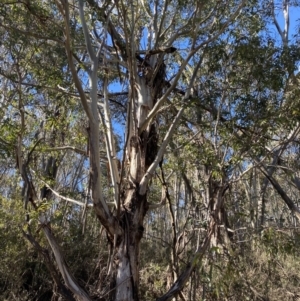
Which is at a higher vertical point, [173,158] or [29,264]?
[173,158]

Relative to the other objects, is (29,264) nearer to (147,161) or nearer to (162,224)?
(147,161)

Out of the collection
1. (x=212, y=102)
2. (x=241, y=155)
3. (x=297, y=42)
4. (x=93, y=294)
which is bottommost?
(x=93, y=294)

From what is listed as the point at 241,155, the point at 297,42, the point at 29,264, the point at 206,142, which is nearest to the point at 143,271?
the point at 29,264

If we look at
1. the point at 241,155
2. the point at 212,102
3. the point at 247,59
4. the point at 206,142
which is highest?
the point at 247,59

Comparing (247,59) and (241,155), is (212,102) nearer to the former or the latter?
(247,59)

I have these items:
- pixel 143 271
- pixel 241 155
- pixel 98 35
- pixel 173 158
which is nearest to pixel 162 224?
pixel 143 271

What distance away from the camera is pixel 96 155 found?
3.94 metres

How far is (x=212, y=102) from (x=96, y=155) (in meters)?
2.17

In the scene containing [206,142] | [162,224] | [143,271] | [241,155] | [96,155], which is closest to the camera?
[96,155]

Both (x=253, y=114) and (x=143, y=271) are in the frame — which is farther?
(x=143, y=271)

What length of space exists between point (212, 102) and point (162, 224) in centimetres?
957

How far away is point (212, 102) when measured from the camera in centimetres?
544

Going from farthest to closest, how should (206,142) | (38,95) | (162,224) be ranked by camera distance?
(162,224)
(38,95)
(206,142)

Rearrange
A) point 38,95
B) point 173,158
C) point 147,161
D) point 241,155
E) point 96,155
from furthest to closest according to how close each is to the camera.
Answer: point 173,158, point 38,95, point 147,161, point 241,155, point 96,155
